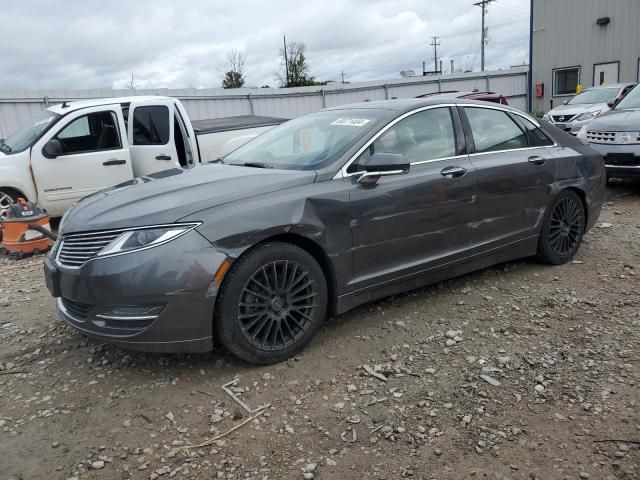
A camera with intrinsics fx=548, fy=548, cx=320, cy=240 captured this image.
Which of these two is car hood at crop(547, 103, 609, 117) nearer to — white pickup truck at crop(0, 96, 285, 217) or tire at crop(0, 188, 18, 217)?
white pickup truck at crop(0, 96, 285, 217)

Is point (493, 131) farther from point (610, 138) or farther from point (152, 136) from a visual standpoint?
point (152, 136)

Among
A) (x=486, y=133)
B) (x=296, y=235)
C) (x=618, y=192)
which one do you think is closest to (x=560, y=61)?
(x=618, y=192)

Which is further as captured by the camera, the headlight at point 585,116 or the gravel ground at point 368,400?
the headlight at point 585,116

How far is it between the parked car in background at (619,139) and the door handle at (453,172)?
5.07 metres

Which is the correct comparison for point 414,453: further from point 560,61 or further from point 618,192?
point 560,61

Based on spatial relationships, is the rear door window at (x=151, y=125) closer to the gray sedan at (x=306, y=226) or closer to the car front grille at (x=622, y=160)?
the gray sedan at (x=306, y=226)

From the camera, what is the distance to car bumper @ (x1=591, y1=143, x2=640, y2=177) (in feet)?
25.8

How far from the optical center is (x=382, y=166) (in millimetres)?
3545

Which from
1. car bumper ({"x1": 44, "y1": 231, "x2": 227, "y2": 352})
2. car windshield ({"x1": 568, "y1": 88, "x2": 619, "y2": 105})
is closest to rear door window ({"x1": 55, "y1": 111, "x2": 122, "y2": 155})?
car bumper ({"x1": 44, "y1": 231, "x2": 227, "y2": 352})

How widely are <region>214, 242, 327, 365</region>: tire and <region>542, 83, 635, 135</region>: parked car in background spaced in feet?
37.1

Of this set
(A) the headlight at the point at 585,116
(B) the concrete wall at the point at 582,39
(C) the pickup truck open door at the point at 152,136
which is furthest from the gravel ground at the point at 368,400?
(B) the concrete wall at the point at 582,39

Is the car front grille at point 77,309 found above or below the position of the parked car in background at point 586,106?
below

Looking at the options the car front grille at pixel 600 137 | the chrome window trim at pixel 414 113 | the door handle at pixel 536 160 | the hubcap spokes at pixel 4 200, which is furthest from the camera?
the car front grille at pixel 600 137

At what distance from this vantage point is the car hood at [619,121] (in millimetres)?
7946
